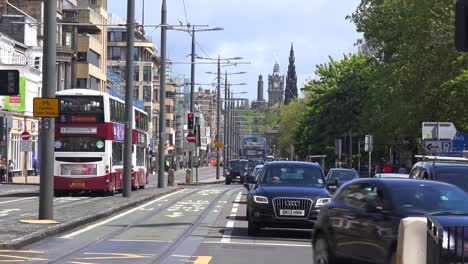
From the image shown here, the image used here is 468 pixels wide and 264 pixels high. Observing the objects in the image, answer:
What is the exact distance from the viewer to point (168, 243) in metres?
17.7

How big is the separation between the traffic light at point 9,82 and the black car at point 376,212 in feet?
23.6

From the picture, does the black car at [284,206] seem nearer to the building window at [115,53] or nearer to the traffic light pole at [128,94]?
the traffic light pole at [128,94]

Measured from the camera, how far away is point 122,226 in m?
22.0

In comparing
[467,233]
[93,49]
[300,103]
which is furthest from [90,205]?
[300,103]

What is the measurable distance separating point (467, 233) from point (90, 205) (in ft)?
70.5

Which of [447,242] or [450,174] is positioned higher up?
[450,174]

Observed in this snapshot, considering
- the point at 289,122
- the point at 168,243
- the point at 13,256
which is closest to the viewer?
the point at 13,256

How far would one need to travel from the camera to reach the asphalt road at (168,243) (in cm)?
1495

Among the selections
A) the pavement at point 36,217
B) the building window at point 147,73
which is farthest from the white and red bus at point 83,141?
the building window at point 147,73

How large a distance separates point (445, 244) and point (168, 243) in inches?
419

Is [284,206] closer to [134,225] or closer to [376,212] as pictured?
[134,225]

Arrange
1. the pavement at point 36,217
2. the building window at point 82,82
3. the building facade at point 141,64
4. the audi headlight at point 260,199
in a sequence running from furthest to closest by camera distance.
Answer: the building facade at point 141,64, the building window at point 82,82, the audi headlight at point 260,199, the pavement at point 36,217

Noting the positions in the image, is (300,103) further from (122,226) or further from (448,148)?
(122,226)

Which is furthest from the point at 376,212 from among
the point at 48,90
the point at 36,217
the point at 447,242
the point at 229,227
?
the point at 36,217
